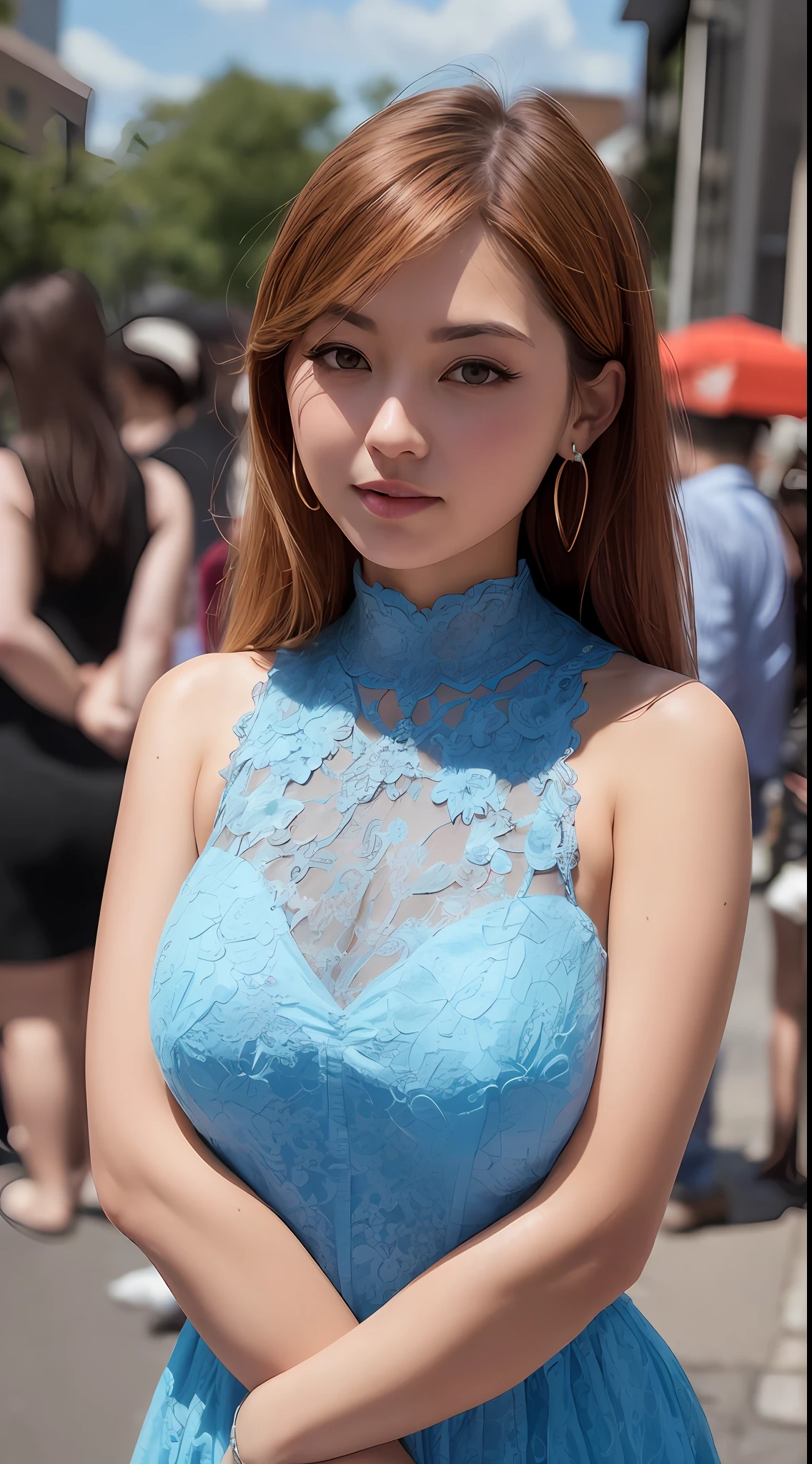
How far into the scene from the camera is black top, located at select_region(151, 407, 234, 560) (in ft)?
13.2

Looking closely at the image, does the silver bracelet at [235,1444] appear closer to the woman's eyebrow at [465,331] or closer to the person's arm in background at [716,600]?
the woman's eyebrow at [465,331]

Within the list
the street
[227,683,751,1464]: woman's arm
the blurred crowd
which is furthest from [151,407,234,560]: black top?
[227,683,751,1464]: woman's arm

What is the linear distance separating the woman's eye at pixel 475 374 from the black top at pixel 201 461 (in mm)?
2888

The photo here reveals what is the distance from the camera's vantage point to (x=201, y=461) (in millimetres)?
4109

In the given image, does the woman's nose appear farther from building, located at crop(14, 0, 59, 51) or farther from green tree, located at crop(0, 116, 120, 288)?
building, located at crop(14, 0, 59, 51)

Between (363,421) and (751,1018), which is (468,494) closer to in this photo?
(363,421)

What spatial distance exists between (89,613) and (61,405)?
0.51 m

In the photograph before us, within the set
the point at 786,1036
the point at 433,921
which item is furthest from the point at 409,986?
the point at 786,1036

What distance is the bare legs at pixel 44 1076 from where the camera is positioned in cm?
347

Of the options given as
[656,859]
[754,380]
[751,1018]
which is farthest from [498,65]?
[751,1018]

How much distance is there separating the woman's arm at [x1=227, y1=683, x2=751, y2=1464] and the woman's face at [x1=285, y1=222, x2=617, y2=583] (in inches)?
10.8

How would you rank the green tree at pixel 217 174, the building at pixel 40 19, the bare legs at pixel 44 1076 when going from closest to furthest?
the bare legs at pixel 44 1076 < the building at pixel 40 19 < the green tree at pixel 217 174

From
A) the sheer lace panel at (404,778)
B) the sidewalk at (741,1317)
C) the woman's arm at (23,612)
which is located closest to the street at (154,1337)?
the sidewalk at (741,1317)

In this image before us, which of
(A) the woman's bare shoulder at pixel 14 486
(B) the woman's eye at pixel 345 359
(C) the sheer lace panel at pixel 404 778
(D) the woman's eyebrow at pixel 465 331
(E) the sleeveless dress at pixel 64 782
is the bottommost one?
(E) the sleeveless dress at pixel 64 782
